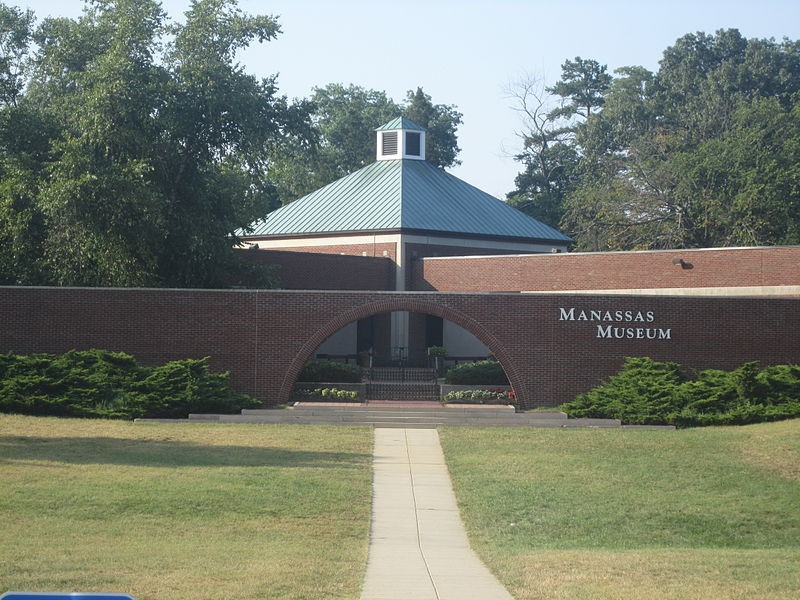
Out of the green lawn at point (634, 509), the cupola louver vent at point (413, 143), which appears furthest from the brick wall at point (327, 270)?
the green lawn at point (634, 509)

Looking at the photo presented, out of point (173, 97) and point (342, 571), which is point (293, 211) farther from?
point (342, 571)

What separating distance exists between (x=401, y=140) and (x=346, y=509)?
1311 inches

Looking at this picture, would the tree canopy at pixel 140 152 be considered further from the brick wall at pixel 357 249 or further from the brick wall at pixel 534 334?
the brick wall at pixel 357 249

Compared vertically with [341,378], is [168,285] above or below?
above

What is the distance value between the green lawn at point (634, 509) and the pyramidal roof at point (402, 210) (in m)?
18.1

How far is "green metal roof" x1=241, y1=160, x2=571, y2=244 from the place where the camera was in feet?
145

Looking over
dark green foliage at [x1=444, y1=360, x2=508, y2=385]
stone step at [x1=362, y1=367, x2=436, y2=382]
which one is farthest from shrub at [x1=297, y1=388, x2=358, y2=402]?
stone step at [x1=362, y1=367, x2=436, y2=382]

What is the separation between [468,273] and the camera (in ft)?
135

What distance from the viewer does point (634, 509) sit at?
1845 cm

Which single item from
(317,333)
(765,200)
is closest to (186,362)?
(317,333)

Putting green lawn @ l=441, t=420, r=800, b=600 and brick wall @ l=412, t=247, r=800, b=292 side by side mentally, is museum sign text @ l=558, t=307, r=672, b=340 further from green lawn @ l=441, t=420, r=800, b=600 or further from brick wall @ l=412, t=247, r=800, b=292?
brick wall @ l=412, t=247, r=800, b=292

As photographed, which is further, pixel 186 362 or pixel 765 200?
pixel 765 200

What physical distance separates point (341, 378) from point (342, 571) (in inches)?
811

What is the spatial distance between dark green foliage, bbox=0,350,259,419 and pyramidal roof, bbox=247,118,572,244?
14742mm
